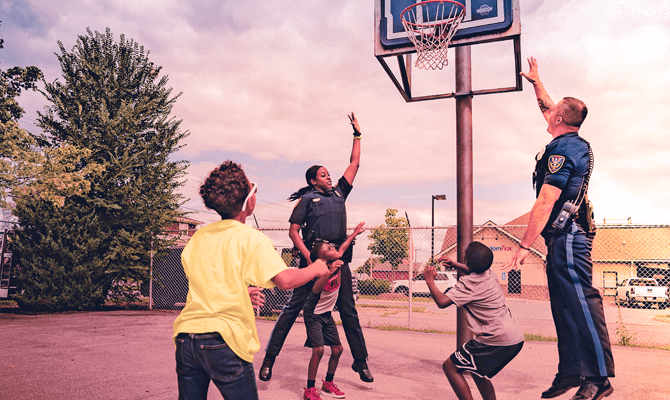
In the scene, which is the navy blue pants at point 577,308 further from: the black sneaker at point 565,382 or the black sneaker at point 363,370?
the black sneaker at point 363,370

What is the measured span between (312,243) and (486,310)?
2030mm

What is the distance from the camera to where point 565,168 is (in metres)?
3.07

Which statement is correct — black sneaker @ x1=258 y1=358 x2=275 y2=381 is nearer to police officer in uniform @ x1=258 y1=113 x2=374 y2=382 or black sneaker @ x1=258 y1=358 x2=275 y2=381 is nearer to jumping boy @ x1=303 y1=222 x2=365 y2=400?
police officer in uniform @ x1=258 y1=113 x2=374 y2=382

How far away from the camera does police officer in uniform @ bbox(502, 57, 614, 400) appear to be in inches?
114

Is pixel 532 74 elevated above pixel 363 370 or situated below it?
above

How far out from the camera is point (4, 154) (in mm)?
12227

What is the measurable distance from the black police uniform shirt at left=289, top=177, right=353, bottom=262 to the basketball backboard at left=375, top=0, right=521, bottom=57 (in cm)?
234

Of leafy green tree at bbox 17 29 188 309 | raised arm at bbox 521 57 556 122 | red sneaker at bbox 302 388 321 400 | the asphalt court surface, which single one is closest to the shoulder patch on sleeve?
raised arm at bbox 521 57 556 122

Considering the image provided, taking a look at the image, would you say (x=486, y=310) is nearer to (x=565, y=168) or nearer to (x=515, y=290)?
(x=565, y=168)

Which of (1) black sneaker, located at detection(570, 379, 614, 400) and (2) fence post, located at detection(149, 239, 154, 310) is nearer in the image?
(1) black sneaker, located at detection(570, 379, 614, 400)

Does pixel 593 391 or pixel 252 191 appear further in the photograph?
pixel 593 391

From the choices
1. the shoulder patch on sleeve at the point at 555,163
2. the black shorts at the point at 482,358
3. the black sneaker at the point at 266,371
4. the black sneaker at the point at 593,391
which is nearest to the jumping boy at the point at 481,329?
the black shorts at the point at 482,358

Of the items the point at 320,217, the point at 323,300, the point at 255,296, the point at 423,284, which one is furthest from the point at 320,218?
the point at 423,284

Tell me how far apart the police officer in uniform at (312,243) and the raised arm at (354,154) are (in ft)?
1.43
